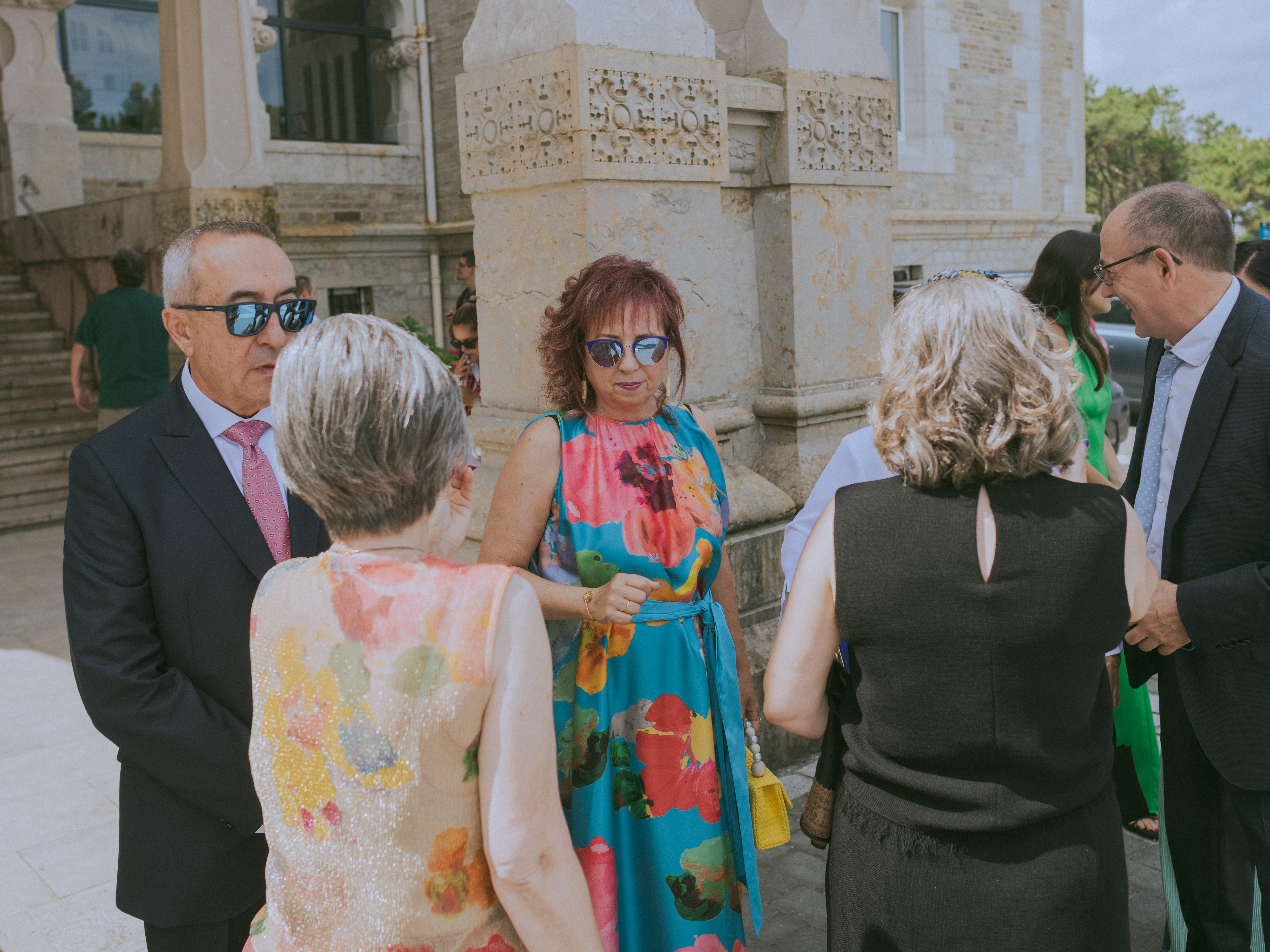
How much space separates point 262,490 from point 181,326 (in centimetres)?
37

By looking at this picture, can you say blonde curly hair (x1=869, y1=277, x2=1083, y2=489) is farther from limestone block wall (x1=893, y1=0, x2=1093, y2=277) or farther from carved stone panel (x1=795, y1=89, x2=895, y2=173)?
limestone block wall (x1=893, y1=0, x2=1093, y2=277)

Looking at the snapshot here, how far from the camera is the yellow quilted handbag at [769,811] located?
244 cm

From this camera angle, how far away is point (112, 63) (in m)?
14.1

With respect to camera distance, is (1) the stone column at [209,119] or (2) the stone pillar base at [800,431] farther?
(1) the stone column at [209,119]

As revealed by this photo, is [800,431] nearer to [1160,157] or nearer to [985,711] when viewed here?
[985,711]

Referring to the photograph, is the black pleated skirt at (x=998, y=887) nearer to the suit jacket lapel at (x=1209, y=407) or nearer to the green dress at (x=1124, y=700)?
the suit jacket lapel at (x=1209, y=407)

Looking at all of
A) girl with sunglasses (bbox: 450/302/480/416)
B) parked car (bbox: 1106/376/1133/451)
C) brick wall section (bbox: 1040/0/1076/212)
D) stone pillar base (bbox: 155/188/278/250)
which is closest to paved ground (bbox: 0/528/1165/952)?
girl with sunglasses (bbox: 450/302/480/416)

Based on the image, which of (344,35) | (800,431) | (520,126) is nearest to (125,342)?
(520,126)

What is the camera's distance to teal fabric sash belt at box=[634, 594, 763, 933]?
2412mm

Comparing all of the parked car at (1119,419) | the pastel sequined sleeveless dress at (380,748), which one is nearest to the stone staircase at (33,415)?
the pastel sequined sleeveless dress at (380,748)

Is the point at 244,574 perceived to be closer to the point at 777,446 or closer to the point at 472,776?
the point at 472,776

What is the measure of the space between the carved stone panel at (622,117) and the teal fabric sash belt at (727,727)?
5.32ft

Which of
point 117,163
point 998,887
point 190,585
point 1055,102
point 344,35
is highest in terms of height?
point 344,35

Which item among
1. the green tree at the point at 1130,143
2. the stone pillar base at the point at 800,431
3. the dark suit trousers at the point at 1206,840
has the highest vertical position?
the green tree at the point at 1130,143
